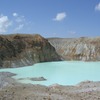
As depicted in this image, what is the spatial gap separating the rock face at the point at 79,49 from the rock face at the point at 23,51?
3.73 metres

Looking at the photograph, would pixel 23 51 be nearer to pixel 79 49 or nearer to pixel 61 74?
pixel 79 49

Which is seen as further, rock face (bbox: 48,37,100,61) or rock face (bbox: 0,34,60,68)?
rock face (bbox: 48,37,100,61)

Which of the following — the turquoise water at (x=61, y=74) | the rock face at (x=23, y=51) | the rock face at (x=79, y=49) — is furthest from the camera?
the rock face at (x=79, y=49)

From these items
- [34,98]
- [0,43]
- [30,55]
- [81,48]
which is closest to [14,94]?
[34,98]

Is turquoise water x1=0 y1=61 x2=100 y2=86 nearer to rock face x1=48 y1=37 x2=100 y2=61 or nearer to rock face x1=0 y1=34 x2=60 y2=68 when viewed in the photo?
rock face x1=0 y1=34 x2=60 y2=68

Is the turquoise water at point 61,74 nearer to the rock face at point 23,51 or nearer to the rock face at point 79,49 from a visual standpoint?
the rock face at point 23,51

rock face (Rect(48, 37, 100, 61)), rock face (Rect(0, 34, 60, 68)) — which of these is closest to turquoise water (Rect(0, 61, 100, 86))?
rock face (Rect(0, 34, 60, 68))

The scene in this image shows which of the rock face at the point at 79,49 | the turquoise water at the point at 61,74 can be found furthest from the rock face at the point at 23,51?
the turquoise water at the point at 61,74

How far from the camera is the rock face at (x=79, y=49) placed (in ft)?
208

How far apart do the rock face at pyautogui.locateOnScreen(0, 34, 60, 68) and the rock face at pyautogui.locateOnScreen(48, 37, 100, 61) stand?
3731mm

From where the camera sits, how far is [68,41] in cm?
7250

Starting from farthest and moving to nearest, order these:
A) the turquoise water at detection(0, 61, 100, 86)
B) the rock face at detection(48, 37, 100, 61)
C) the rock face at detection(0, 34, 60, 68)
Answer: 1. the rock face at detection(48, 37, 100, 61)
2. the rock face at detection(0, 34, 60, 68)
3. the turquoise water at detection(0, 61, 100, 86)

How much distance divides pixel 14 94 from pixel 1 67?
28.2 meters

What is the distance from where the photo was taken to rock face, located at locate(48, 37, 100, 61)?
208 ft
